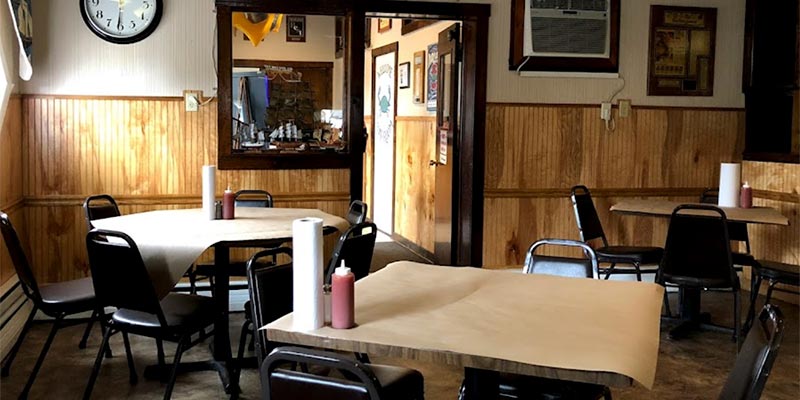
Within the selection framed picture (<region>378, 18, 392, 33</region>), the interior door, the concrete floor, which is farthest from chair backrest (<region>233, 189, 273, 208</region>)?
framed picture (<region>378, 18, 392, 33</region>)

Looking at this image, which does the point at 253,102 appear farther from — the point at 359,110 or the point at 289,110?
the point at 359,110

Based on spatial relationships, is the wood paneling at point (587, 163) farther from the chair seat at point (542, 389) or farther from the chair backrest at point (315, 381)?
the chair backrest at point (315, 381)

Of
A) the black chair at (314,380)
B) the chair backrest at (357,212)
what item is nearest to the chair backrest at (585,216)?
the chair backrest at (357,212)

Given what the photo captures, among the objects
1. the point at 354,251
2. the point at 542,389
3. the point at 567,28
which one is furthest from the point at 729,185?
the point at 542,389

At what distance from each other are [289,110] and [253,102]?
0.26 metres

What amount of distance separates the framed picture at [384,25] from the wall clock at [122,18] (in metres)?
3.47

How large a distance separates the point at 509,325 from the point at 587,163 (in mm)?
4113

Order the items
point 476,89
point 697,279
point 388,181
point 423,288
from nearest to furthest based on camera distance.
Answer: point 423,288 → point 697,279 → point 476,89 → point 388,181

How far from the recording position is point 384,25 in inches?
345

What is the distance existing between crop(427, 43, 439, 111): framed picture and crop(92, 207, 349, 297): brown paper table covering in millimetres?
2631

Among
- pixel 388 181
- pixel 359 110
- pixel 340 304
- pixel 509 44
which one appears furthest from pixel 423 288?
pixel 388 181

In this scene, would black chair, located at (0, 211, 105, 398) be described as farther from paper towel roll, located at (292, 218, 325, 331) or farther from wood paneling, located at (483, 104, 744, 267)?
wood paneling, located at (483, 104, 744, 267)

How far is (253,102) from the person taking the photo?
558 centimetres

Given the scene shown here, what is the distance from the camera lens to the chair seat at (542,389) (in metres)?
2.75
